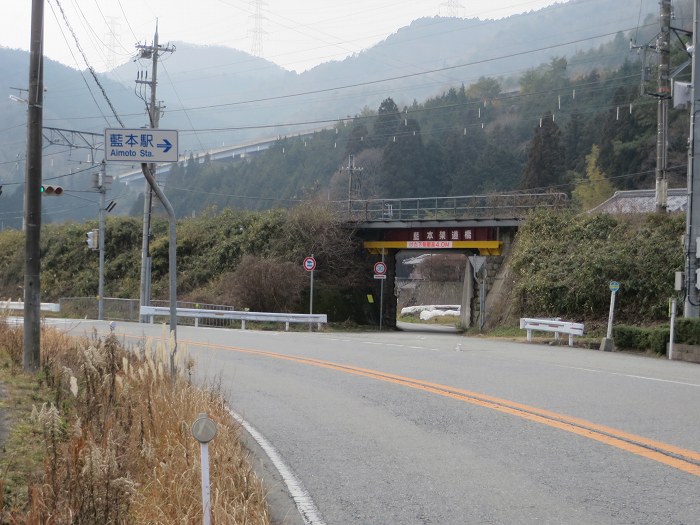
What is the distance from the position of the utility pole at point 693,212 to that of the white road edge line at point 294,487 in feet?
54.0

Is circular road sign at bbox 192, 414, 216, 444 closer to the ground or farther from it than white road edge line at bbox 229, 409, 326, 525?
farther from it

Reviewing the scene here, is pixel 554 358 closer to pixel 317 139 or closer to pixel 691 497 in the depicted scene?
pixel 691 497

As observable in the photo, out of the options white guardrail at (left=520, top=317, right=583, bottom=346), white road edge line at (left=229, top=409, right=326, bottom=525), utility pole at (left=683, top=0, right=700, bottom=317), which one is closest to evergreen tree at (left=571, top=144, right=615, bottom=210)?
white guardrail at (left=520, top=317, right=583, bottom=346)

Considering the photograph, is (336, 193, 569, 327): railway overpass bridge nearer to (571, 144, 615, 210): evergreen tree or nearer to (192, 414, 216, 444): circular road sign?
(571, 144, 615, 210): evergreen tree

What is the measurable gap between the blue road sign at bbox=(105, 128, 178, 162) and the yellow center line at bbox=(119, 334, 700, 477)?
222 inches

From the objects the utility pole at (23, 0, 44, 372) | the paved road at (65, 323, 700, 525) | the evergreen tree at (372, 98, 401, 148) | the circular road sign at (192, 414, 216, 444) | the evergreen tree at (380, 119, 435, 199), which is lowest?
the paved road at (65, 323, 700, 525)

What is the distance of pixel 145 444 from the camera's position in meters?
7.81

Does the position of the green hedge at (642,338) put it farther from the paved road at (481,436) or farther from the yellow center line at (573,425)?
the yellow center line at (573,425)

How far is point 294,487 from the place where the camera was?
7.86 meters

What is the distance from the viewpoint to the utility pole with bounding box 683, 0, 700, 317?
23281 millimetres

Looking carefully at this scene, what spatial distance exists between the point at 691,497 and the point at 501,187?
243 ft

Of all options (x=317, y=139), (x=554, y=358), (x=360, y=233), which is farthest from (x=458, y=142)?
(x=554, y=358)

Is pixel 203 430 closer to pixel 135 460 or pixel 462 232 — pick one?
pixel 135 460

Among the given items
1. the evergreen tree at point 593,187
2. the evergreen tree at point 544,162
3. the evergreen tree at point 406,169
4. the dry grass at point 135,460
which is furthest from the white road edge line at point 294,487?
the evergreen tree at point 406,169
